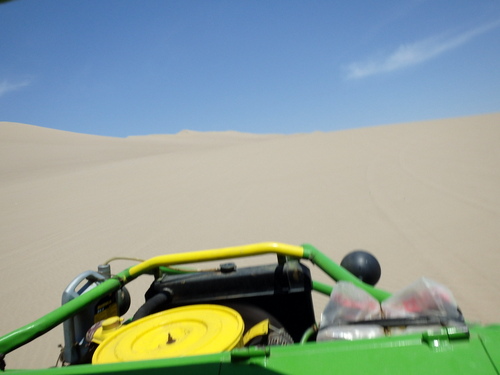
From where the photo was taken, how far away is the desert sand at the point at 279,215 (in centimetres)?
528

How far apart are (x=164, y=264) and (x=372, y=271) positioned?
1.75m

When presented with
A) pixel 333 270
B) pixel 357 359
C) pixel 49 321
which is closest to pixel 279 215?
pixel 333 270

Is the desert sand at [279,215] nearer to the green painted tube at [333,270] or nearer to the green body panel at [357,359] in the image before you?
the green painted tube at [333,270]

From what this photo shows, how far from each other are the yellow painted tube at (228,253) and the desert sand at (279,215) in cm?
243

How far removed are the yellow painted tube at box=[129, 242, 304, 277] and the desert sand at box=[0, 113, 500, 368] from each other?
7.98 ft

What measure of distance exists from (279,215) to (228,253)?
6.53 meters

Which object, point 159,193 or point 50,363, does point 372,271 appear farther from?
point 159,193

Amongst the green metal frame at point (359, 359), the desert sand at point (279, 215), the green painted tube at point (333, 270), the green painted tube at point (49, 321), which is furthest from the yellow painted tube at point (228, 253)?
the desert sand at point (279, 215)

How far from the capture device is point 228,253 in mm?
2398

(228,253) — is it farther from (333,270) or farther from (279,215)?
(279,215)

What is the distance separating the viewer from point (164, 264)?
8.01 ft

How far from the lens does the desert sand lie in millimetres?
5277

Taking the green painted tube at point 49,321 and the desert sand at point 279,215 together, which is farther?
the desert sand at point 279,215

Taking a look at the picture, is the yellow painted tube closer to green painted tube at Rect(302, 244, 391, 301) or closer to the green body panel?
green painted tube at Rect(302, 244, 391, 301)
